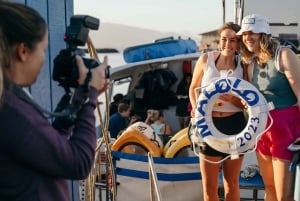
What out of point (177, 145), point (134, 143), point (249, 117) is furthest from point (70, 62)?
point (134, 143)

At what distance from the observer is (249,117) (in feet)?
9.84

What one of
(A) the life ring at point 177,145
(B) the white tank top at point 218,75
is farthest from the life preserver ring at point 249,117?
(A) the life ring at point 177,145

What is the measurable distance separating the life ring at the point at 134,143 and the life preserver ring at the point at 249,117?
133cm

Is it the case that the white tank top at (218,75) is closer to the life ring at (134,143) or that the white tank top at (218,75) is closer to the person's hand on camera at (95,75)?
the life ring at (134,143)

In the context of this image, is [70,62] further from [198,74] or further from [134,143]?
[134,143]

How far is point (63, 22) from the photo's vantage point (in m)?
2.53

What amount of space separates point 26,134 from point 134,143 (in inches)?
128

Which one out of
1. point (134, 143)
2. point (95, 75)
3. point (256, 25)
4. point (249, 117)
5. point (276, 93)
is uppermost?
point (256, 25)

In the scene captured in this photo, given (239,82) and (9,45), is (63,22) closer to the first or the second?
(239,82)

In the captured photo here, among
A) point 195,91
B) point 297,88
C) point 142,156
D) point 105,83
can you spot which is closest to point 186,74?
point 142,156

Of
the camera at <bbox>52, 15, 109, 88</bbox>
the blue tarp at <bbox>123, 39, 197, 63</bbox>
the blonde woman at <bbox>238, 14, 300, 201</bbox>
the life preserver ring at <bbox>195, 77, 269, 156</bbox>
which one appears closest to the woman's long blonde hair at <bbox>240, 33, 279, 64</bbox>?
the blonde woman at <bbox>238, 14, 300, 201</bbox>

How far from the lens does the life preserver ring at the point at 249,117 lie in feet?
9.54

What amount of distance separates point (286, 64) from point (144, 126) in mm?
2064

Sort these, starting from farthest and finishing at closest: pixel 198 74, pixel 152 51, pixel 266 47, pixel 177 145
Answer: pixel 152 51 < pixel 177 145 < pixel 198 74 < pixel 266 47
